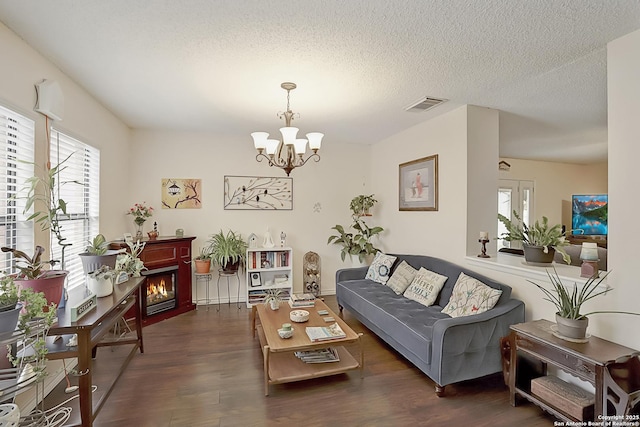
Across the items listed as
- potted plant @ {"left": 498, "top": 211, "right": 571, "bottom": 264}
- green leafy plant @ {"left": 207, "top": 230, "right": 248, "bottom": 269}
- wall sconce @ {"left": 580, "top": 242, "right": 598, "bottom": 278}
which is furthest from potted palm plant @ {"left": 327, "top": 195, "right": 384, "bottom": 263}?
wall sconce @ {"left": 580, "top": 242, "right": 598, "bottom": 278}

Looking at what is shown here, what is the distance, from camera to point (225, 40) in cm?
210

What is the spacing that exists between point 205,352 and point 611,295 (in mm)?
3407

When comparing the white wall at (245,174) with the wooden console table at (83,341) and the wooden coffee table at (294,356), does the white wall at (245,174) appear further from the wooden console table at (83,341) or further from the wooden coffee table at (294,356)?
the wooden console table at (83,341)

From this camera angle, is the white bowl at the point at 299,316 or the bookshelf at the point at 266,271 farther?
the bookshelf at the point at 266,271

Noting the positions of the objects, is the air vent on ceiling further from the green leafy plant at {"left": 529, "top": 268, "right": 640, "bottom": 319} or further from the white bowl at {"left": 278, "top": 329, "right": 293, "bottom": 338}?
the white bowl at {"left": 278, "top": 329, "right": 293, "bottom": 338}

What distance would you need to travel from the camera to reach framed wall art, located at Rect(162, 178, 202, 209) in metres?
4.51

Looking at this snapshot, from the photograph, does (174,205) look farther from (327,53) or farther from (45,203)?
(327,53)

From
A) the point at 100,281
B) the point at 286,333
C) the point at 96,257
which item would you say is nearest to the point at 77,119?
the point at 96,257

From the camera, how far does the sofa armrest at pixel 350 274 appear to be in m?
4.27

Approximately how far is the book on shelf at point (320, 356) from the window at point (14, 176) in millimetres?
2228

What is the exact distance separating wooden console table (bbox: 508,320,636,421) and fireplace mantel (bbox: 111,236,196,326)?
3.83m

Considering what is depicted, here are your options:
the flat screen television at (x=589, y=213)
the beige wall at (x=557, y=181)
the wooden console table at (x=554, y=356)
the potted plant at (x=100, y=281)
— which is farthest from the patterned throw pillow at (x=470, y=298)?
the flat screen television at (x=589, y=213)

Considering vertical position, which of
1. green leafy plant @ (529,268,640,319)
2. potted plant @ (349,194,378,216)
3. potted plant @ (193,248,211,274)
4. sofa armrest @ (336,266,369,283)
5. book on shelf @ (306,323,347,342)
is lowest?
book on shelf @ (306,323,347,342)

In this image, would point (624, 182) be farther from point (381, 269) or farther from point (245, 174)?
point (245, 174)
